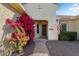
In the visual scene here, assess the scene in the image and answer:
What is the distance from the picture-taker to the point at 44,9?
37.0 ft

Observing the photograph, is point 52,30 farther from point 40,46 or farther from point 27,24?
point 27,24

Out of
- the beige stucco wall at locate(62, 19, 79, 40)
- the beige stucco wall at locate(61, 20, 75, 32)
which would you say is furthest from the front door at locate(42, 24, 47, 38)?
the beige stucco wall at locate(61, 20, 75, 32)

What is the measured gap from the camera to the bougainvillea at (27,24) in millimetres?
11344

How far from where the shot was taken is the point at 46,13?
1110 centimetres

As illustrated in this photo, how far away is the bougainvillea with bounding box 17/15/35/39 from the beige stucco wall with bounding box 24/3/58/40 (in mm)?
360

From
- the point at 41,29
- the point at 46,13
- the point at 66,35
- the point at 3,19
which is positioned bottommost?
the point at 66,35


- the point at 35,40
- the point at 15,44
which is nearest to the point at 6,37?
the point at 15,44

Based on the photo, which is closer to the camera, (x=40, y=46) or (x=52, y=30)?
(x=52, y=30)

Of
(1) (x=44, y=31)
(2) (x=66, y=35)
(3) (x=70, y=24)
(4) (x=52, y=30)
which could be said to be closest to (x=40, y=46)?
(1) (x=44, y=31)

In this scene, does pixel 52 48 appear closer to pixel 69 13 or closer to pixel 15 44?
pixel 69 13

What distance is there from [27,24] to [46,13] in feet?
4.86

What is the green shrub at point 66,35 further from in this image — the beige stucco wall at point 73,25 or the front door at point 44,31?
the front door at point 44,31

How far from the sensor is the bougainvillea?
1134 cm

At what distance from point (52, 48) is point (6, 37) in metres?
3.55
